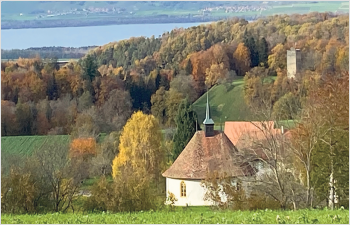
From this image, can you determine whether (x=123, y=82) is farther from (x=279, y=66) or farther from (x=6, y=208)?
(x=6, y=208)

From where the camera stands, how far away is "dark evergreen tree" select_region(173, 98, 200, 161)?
33.9 meters

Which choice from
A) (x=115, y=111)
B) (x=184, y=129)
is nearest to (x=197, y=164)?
(x=184, y=129)

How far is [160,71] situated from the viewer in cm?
5647

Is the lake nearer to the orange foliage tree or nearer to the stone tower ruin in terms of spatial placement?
the orange foliage tree

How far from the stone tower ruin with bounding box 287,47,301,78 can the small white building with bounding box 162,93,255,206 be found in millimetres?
27599

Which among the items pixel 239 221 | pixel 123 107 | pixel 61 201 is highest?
pixel 239 221

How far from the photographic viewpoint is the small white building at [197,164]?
25938mm

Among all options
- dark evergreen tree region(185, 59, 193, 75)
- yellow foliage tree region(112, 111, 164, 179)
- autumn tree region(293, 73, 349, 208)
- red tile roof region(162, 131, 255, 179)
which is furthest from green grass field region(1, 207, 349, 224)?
dark evergreen tree region(185, 59, 193, 75)

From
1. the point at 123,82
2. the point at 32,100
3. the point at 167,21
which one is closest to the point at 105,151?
Answer: the point at 32,100

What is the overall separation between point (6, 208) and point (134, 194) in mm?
3176

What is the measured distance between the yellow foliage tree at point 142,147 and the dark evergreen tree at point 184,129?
0.85 m

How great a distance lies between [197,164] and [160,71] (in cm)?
2939

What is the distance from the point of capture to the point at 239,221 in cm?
767

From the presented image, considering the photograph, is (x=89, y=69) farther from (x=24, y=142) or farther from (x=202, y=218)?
(x=202, y=218)
